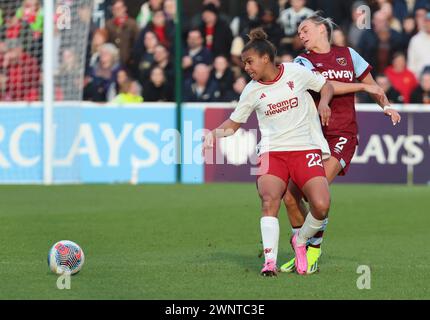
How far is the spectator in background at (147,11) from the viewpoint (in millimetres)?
21906

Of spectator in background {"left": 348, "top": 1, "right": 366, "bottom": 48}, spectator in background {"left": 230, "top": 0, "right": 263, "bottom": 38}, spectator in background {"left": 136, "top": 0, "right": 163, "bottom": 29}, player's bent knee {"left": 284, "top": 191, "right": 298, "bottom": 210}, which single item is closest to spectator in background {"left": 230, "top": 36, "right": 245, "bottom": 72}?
spectator in background {"left": 230, "top": 0, "right": 263, "bottom": 38}

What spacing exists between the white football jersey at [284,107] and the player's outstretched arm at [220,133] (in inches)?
2.0

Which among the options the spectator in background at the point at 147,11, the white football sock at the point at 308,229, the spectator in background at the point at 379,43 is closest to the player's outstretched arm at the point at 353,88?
the white football sock at the point at 308,229

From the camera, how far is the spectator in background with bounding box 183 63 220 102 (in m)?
20.8

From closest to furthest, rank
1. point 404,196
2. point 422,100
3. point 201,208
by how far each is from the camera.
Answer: point 201,208 < point 404,196 < point 422,100

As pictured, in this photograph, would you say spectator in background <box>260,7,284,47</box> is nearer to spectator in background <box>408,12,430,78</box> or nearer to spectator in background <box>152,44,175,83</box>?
spectator in background <box>152,44,175,83</box>

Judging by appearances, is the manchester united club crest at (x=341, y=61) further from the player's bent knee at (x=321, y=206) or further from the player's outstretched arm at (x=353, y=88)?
the player's bent knee at (x=321, y=206)

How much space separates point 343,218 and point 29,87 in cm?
782

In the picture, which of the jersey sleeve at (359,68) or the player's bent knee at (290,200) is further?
the jersey sleeve at (359,68)

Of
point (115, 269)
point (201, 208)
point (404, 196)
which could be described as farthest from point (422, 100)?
point (115, 269)

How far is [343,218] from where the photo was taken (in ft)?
48.6

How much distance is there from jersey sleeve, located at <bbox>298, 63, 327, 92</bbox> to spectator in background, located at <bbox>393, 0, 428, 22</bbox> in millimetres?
11535

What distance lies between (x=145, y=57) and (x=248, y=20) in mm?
1950
